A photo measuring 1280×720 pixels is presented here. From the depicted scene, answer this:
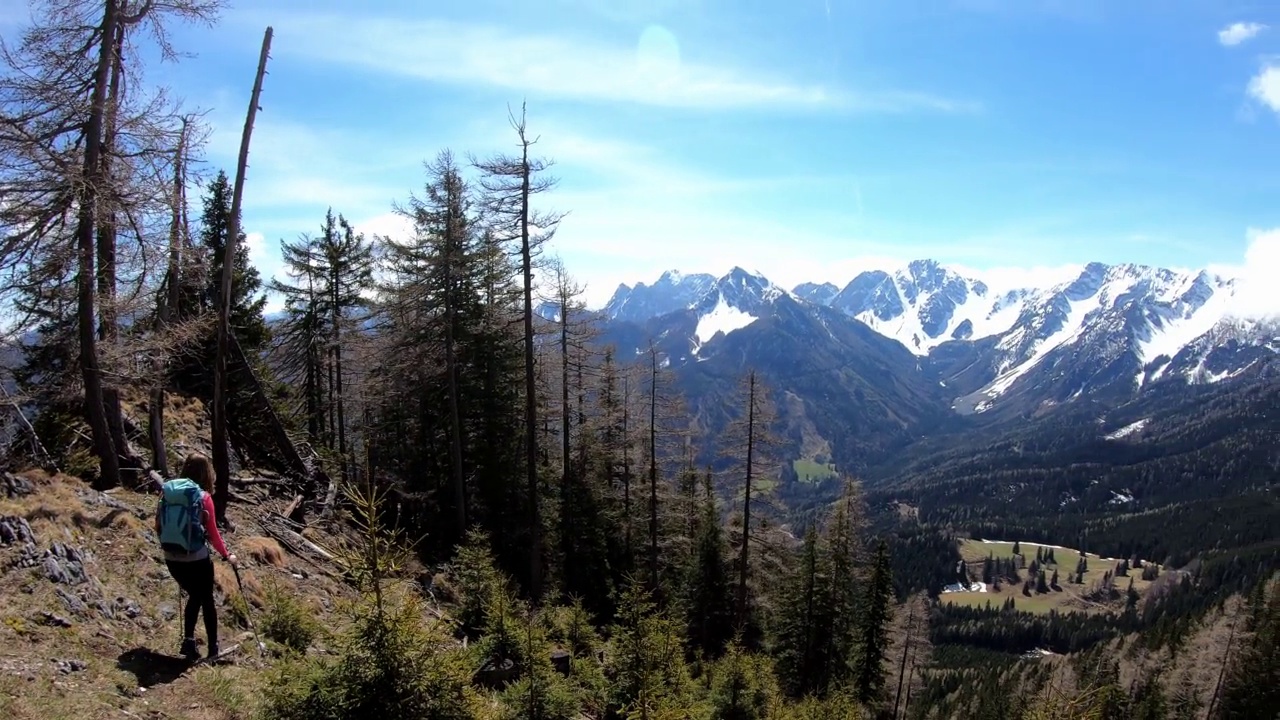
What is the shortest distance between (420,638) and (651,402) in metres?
25.3

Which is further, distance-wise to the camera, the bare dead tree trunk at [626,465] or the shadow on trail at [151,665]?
the bare dead tree trunk at [626,465]

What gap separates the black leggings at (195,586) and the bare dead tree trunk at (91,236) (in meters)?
6.26

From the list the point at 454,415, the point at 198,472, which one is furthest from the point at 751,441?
the point at 198,472

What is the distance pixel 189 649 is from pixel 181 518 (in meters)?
1.73

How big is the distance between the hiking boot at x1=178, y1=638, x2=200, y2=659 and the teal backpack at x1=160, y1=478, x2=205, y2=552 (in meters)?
1.23

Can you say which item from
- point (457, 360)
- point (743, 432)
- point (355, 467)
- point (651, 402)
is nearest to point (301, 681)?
point (457, 360)

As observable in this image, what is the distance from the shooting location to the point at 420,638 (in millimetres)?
6254

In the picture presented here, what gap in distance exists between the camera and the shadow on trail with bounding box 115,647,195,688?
24.3ft

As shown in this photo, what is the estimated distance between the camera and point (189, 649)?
8.02m

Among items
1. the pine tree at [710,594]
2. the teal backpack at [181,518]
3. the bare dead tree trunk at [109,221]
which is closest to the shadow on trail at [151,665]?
the teal backpack at [181,518]

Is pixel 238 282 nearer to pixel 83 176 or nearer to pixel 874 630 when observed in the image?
pixel 83 176

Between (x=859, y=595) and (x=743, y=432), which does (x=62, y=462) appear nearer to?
(x=743, y=432)

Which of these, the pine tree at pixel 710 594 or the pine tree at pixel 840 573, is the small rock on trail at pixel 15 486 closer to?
the pine tree at pixel 710 594

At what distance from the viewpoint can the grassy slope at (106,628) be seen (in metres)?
6.61
